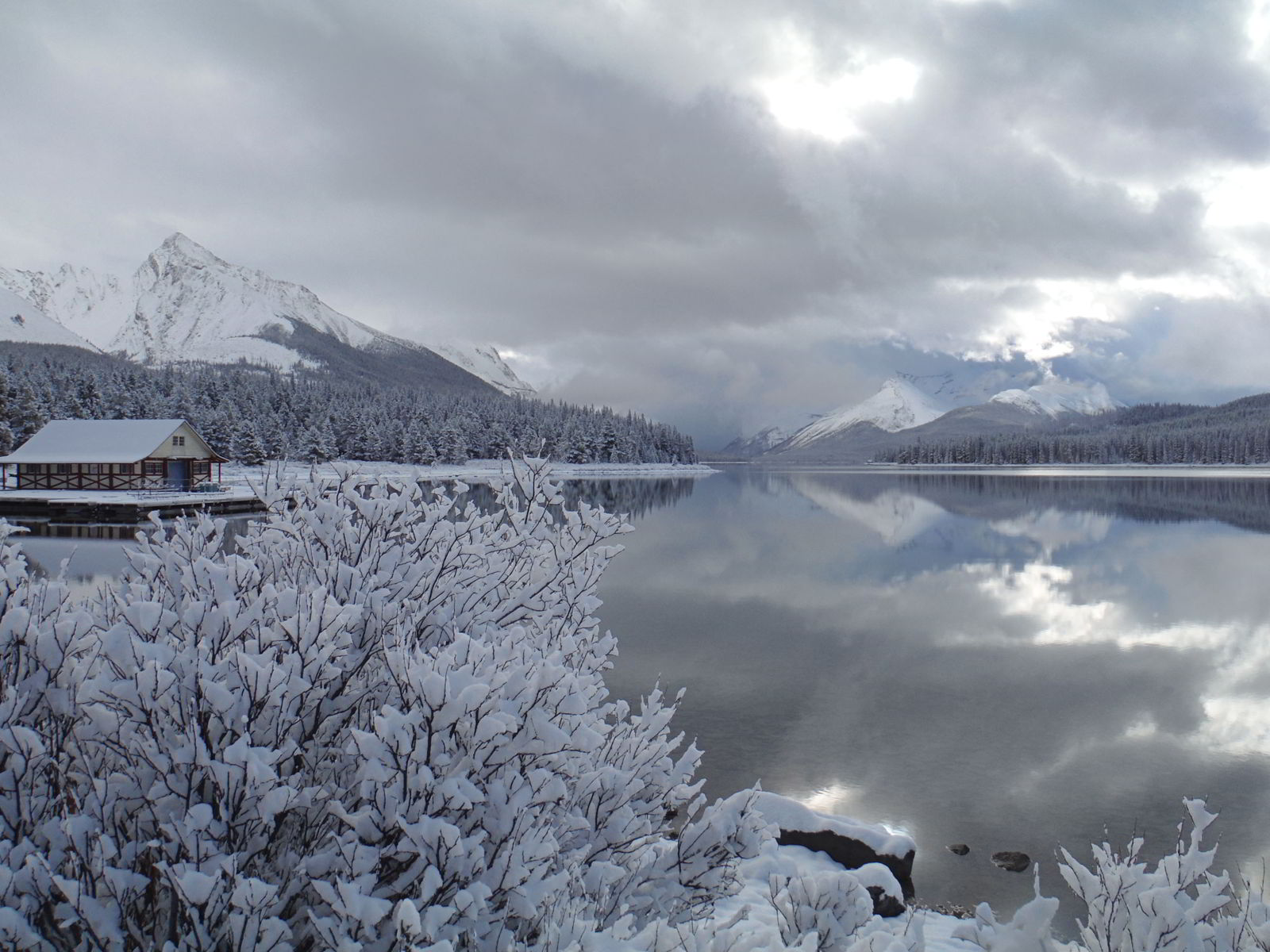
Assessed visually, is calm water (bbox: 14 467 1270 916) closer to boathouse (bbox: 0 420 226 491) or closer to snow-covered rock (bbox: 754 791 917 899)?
snow-covered rock (bbox: 754 791 917 899)

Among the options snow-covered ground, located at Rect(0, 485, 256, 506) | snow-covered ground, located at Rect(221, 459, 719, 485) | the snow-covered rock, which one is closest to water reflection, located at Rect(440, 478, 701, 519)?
snow-covered ground, located at Rect(221, 459, 719, 485)

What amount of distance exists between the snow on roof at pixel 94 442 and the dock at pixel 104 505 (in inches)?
163

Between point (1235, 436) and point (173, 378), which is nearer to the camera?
point (173, 378)

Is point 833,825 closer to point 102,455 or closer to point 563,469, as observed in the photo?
point 102,455

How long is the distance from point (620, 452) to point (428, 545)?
135 metres

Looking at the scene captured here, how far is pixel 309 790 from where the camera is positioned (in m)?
3.00

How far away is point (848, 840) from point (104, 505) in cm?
4732

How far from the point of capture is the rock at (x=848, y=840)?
8.14m

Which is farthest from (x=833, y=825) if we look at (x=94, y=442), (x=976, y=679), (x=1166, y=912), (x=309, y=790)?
(x=94, y=442)

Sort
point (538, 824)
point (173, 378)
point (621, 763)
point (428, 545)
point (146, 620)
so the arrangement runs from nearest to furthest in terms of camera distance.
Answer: point (146, 620), point (538, 824), point (621, 763), point (428, 545), point (173, 378)

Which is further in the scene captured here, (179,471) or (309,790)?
(179,471)

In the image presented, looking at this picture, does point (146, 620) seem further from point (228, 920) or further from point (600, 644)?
point (600, 644)

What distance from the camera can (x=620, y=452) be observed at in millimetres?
139750

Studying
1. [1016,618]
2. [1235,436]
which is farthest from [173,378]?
[1235,436]
